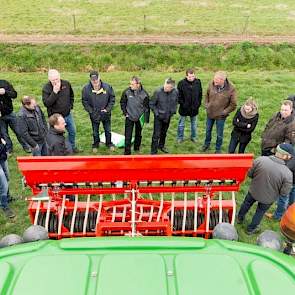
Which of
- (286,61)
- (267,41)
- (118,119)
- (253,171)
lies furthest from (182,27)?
(253,171)

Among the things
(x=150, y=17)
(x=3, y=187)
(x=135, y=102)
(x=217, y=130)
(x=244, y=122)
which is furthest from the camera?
(x=150, y=17)

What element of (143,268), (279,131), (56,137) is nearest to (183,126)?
(279,131)

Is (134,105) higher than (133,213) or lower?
higher

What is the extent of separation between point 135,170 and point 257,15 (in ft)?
59.9

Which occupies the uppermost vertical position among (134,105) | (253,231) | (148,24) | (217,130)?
(134,105)

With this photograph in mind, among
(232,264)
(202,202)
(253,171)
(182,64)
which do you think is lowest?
(182,64)

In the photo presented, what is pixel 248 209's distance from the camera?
21.1 feet

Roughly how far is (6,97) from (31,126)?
2.71ft

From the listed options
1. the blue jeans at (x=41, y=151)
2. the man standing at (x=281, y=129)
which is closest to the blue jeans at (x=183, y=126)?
the man standing at (x=281, y=129)

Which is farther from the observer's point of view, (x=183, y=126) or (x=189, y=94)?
(x=183, y=126)

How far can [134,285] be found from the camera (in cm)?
295

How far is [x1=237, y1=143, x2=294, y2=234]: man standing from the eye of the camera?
557cm

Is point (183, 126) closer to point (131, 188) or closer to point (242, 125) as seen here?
point (242, 125)

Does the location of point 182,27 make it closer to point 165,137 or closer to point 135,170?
point 165,137
